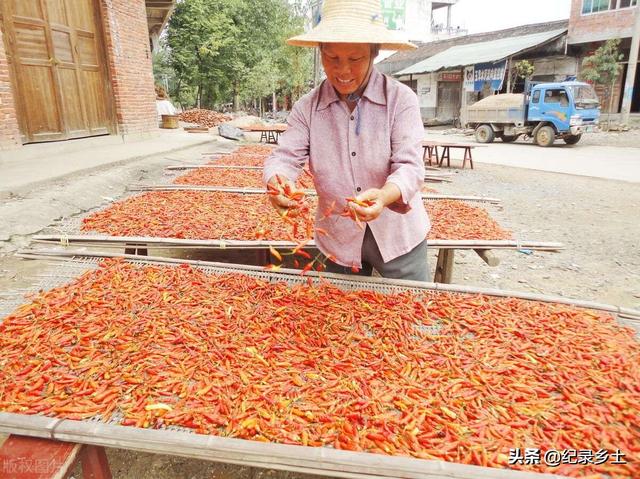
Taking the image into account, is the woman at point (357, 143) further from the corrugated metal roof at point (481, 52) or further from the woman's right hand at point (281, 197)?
the corrugated metal roof at point (481, 52)

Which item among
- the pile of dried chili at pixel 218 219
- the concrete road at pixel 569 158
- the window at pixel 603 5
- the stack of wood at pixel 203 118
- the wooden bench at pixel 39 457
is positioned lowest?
the concrete road at pixel 569 158

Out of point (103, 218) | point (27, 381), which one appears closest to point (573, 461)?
point (27, 381)

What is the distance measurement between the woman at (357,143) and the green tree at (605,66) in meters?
20.1

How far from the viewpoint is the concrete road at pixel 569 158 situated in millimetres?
10164

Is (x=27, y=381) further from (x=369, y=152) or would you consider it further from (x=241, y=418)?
(x=369, y=152)

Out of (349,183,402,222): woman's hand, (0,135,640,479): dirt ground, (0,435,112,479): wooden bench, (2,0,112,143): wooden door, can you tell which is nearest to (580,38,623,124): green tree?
(0,135,640,479): dirt ground

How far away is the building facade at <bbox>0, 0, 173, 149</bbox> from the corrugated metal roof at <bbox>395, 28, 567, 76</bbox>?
16937mm

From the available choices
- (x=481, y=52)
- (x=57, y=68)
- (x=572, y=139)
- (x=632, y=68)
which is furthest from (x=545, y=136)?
(x=57, y=68)

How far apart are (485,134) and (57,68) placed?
14691 mm

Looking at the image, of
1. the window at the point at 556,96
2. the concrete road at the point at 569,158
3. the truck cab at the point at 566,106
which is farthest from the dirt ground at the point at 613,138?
the window at the point at 556,96

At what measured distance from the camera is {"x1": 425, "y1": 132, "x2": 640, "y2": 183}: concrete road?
10.2m

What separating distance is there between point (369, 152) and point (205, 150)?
9728 millimetres

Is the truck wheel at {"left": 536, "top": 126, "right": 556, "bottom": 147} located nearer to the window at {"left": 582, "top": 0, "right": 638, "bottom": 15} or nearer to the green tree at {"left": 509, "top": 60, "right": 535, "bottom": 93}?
the green tree at {"left": 509, "top": 60, "right": 535, "bottom": 93}

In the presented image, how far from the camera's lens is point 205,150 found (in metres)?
11.1
